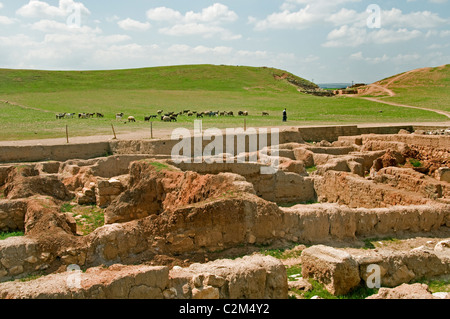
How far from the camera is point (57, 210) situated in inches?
405

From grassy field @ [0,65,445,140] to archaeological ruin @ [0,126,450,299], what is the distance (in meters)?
12.6

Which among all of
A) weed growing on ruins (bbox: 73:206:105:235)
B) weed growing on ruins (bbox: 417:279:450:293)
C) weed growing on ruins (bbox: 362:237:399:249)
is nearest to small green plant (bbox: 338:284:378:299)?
weed growing on ruins (bbox: 417:279:450:293)

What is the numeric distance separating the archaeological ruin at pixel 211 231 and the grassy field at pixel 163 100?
1255cm

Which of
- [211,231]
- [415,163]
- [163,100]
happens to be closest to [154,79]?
[163,100]

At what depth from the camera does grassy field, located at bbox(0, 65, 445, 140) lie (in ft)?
97.1

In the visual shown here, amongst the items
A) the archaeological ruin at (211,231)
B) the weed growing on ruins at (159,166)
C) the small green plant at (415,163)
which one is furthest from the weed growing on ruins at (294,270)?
the small green plant at (415,163)

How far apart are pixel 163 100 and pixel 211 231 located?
149ft

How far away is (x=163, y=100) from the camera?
52.3 meters

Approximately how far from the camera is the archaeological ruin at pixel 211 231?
599 centimetres

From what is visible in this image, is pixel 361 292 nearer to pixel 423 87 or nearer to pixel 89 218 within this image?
pixel 89 218

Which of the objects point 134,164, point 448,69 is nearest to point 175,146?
point 134,164

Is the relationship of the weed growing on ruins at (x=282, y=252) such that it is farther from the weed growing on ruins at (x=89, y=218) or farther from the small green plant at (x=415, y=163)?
the small green plant at (x=415, y=163)

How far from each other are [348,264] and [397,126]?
22645 mm

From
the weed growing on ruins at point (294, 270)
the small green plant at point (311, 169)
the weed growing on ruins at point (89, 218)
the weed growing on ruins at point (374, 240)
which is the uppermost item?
the small green plant at point (311, 169)
